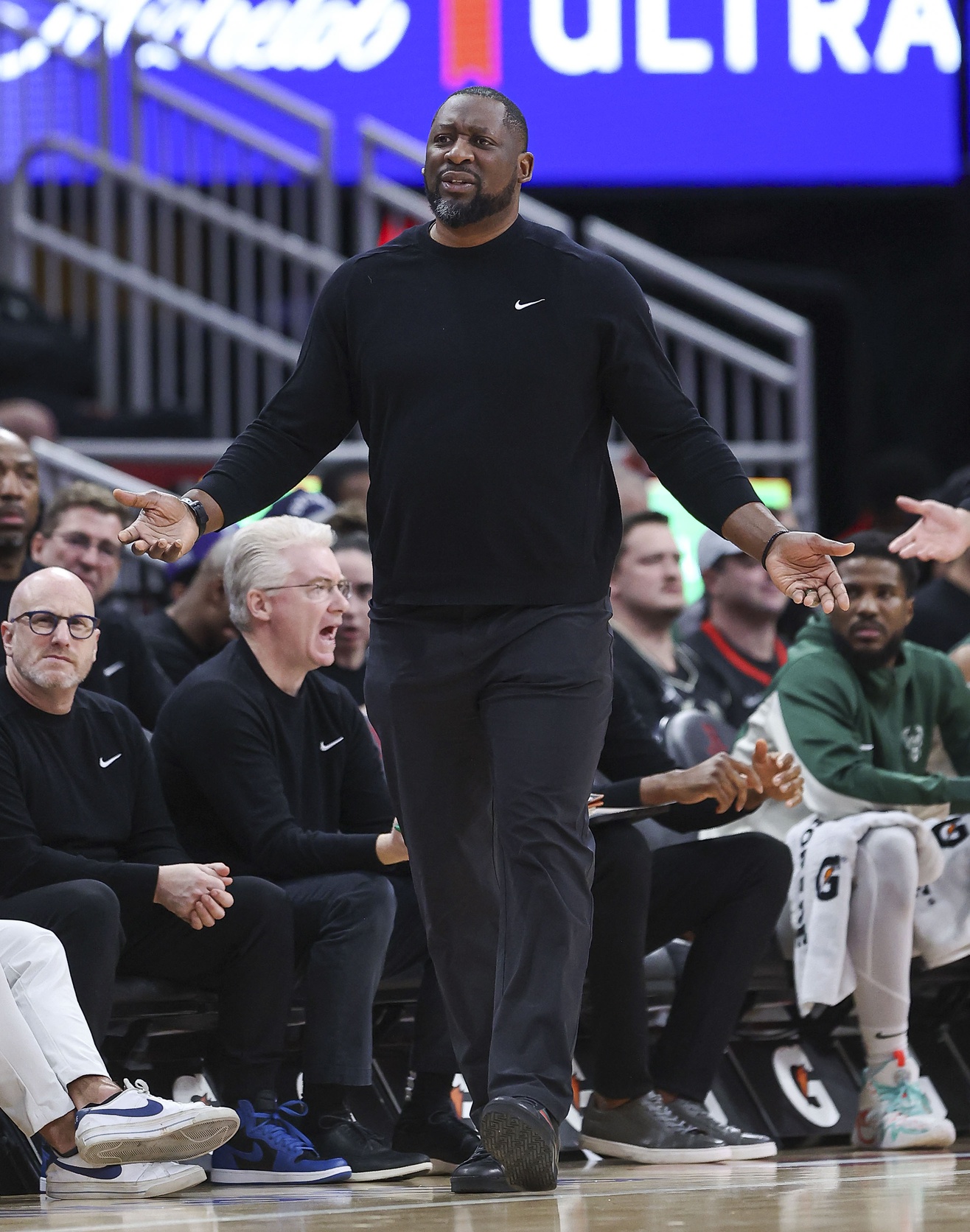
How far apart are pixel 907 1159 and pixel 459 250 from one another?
1912 mm

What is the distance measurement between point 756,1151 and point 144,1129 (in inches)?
49.6

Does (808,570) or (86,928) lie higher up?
(808,570)

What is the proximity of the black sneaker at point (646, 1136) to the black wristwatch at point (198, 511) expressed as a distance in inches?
60.9

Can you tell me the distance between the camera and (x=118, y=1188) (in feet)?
11.5

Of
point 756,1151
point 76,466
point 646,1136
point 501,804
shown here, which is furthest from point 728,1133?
point 76,466

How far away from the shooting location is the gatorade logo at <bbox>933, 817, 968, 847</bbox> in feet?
15.6

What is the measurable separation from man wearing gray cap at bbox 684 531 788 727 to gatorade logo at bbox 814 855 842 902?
1.54 m

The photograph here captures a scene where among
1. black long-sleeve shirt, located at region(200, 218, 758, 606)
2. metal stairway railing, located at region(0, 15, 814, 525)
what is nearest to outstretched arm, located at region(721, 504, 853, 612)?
black long-sleeve shirt, located at region(200, 218, 758, 606)

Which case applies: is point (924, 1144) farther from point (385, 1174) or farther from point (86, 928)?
point (86, 928)

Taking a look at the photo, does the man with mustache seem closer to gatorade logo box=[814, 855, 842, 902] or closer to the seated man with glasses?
gatorade logo box=[814, 855, 842, 902]

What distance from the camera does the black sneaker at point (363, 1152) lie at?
3.79m

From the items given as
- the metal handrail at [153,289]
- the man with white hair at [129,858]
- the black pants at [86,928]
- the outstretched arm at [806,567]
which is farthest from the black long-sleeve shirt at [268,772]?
the metal handrail at [153,289]

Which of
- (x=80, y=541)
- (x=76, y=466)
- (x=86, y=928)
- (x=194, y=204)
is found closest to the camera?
(x=86, y=928)

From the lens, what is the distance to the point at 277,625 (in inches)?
171
